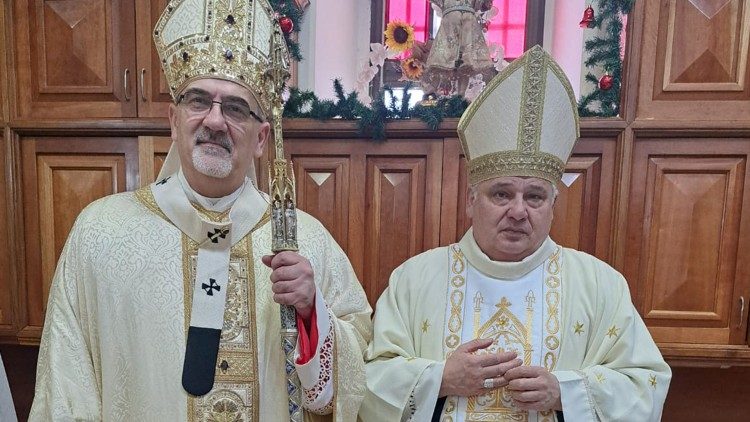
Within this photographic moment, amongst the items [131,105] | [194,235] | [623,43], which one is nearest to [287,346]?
[194,235]

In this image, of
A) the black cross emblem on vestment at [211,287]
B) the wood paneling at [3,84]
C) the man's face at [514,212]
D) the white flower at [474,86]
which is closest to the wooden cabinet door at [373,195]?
the white flower at [474,86]

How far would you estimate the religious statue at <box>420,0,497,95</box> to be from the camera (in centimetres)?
215

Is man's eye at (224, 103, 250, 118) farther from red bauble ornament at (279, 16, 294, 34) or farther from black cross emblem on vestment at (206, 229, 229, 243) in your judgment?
red bauble ornament at (279, 16, 294, 34)

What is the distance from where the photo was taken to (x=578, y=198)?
6.65ft

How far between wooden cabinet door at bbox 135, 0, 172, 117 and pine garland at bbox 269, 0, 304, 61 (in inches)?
19.7

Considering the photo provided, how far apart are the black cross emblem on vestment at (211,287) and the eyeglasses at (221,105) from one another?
456 mm

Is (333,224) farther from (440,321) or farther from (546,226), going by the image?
(546,226)

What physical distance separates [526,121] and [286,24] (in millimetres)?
1055

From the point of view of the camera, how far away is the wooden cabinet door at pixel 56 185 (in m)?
2.14

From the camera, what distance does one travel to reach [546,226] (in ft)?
5.09

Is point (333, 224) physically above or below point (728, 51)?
below

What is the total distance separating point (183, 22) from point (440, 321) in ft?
Answer: 4.02

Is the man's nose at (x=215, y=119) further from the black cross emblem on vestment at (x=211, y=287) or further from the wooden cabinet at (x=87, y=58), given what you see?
the wooden cabinet at (x=87, y=58)

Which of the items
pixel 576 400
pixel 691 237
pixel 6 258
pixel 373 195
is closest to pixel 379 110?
pixel 373 195
